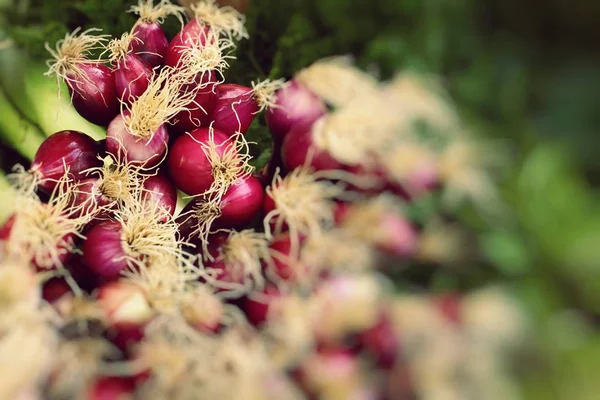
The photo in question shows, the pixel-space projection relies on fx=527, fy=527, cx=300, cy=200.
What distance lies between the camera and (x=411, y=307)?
1.89 feet

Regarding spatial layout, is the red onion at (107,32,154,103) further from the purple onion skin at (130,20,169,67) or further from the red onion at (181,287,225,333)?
the red onion at (181,287,225,333)

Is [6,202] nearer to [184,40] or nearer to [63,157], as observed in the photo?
[63,157]

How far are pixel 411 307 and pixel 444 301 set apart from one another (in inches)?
1.7

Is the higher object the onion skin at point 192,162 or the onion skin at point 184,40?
the onion skin at point 184,40

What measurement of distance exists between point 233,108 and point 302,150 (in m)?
0.08

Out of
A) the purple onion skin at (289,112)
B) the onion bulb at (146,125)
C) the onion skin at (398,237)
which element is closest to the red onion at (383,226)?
the onion skin at (398,237)

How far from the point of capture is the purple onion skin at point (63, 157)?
40 centimetres

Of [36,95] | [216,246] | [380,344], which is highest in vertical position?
[36,95]

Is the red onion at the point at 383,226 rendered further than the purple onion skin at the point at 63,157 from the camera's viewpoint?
Yes

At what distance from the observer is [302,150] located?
Answer: 1.59ft

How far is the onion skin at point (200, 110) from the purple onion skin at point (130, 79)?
36 millimetres

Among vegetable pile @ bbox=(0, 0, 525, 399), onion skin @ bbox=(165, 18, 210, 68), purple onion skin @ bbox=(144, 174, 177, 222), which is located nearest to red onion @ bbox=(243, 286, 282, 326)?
vegetable pile @ bbox=(0, 0, 525, 399)

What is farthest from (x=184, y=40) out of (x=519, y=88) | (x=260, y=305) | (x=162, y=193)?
(x=519, y=88)

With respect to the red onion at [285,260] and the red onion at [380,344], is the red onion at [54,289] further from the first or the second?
the red onion at [380,344]
